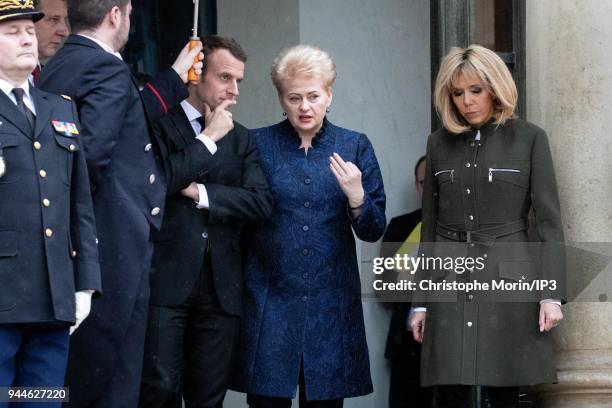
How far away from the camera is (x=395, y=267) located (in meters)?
8.05

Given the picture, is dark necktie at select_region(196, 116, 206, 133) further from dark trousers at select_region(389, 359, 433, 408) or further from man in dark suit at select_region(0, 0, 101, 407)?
dark trousers at select_region(389, 359, 433, 408)

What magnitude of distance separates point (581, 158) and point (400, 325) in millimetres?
1808

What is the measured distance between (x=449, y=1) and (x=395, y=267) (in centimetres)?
149

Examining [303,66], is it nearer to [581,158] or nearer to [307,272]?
[307,272]

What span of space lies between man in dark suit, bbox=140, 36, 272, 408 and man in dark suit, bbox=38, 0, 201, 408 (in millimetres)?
364

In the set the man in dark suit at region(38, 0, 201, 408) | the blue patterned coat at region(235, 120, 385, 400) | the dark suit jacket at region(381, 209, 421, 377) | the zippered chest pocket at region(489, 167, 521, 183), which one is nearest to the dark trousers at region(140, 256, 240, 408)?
the blue patterned coat at region(235, 120, 385, 400)

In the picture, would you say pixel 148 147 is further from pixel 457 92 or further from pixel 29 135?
pixel 457 92

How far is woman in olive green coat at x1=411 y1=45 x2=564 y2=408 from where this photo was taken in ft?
21.7

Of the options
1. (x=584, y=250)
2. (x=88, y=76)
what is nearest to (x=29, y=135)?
(x=88, y=76)

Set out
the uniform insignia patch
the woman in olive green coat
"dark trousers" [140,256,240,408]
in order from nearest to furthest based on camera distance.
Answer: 1. the uniform insignia patch
2. "dark trousers" [140,256,240,408]
3. the woman in olive green coat

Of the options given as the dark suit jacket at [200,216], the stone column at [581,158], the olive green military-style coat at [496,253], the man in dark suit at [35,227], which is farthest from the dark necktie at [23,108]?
the stone column at [581,158]

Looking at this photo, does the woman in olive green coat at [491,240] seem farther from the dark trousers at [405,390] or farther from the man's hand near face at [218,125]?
the dark trousers at [405,390]

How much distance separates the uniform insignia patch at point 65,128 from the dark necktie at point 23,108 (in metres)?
0.08

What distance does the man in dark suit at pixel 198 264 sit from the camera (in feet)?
21.4
